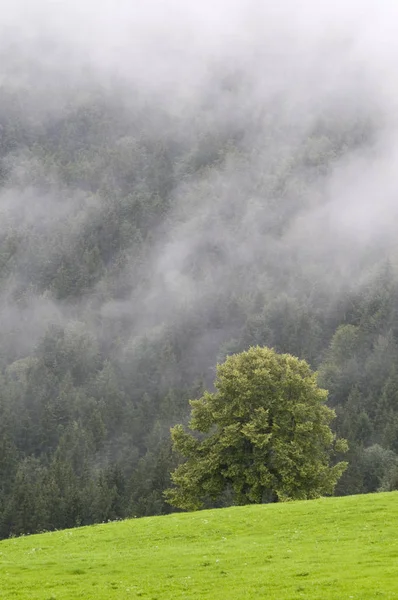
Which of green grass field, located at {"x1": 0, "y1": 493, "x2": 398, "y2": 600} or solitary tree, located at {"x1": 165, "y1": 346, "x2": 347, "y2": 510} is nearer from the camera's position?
green grass field, located at {"x1": 0, "y1": 493, "x2": 398, "y2": 600}

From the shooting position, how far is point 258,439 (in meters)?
62.2

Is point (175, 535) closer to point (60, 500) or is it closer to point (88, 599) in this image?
point (88, 599)

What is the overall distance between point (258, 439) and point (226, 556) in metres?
28.8

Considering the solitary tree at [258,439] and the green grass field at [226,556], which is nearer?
the green grass field at [226,556]

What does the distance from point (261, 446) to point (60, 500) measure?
3356 inches

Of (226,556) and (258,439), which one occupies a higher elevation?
(258,439)

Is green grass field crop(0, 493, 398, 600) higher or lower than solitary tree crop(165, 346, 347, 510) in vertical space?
lower

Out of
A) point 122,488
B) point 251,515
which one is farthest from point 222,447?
point 122,488

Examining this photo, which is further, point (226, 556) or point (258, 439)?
point (258, 439)

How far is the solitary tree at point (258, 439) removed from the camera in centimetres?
6347

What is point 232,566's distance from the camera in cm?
3142

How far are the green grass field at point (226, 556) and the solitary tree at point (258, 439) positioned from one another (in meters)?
16.8

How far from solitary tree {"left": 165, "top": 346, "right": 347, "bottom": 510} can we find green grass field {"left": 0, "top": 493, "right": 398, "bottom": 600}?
16.8 m

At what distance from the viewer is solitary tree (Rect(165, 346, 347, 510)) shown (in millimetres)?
63469
